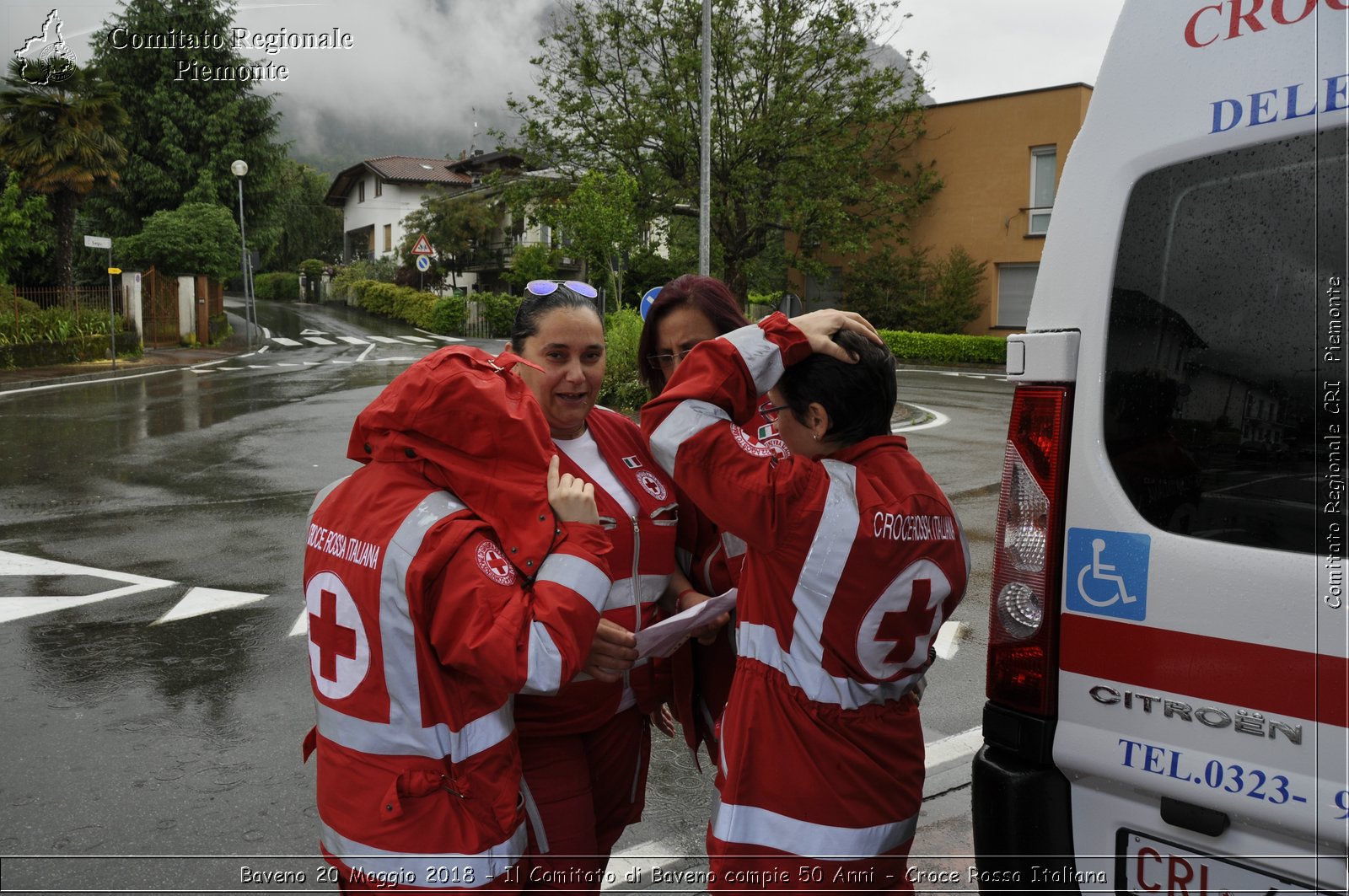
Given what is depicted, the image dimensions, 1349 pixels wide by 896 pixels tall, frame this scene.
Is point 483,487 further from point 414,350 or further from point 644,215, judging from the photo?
point 414,350

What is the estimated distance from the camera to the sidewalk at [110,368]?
22328 millimetres

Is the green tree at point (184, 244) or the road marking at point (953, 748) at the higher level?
the green tree at point (184, 244)

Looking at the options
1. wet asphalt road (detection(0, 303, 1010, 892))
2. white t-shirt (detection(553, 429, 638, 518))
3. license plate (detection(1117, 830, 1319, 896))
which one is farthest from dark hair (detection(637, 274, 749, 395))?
wet asphalt road (detection(0, 303, 1010, 892))

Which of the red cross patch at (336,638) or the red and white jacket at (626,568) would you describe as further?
the red and white jacket at (626,568)

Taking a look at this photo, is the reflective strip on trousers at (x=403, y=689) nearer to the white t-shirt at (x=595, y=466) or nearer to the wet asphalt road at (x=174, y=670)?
the white t-shirt at (x=595, y=466)

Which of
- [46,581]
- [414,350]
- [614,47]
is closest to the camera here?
[46,581]

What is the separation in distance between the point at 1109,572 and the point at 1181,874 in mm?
546

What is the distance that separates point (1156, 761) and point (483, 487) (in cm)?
133

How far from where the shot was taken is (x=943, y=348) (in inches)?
1268

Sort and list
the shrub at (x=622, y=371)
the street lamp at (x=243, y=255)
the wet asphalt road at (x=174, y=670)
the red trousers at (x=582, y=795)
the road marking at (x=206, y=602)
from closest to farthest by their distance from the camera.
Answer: the red trousers at (x=582, y=795)
the wet asphalt road at (x=174, y=670)
the road marking at (x=206, y=602)
the shrub at (x=622, y=371)
the street lamp at (x=243, y=255)

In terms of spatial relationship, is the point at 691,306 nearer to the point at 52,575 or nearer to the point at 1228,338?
the point at 1228,338

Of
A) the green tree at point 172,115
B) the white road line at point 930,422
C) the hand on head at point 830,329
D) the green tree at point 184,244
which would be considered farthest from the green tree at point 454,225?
the hand on head at point 830,329

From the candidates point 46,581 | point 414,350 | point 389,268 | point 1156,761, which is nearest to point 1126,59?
point 1156,761

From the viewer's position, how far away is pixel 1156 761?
185 centimetres
